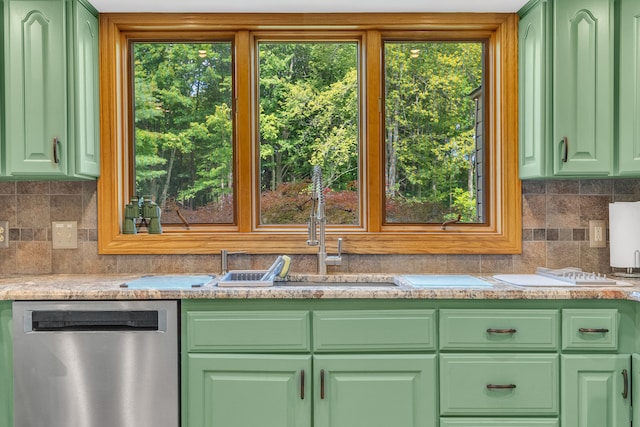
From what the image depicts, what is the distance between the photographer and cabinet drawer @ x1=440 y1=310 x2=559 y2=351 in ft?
6.84

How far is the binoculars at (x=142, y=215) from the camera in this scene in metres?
2.54

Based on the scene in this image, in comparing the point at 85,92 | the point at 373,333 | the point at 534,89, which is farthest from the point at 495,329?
the point at 85,92

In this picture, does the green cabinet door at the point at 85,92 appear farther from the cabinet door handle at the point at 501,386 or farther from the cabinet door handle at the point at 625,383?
the cabinet door handle at the point at 625,383

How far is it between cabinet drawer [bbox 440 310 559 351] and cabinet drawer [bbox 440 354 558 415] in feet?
→ 0.13

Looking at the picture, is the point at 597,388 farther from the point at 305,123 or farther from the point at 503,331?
the point at 305,123

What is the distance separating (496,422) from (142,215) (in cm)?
187

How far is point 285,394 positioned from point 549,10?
2.06 metres

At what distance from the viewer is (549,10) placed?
238 cm

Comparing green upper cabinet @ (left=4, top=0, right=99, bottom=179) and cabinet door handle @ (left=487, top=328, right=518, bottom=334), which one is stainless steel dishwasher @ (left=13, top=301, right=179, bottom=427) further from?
cabinet door handle @ (left=487, top=328, right=518, bottom=334)

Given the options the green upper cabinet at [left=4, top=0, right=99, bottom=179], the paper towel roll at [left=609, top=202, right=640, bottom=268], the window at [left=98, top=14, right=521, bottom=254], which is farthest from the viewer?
the window at [left=98, top=14, right=521, bottom=254]

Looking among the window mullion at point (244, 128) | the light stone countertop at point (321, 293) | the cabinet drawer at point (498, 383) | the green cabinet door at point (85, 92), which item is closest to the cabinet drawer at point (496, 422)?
the cabinet drawer at point (498, 383)

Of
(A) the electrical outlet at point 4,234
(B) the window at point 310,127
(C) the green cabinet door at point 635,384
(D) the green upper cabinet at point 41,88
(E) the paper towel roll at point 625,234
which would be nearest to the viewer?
(C) the green cabinet door at point 635,384

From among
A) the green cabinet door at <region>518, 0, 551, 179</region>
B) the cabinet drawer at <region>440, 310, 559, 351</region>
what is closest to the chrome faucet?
the cabinet drawer at <region>440, 310, 559, 351</region>

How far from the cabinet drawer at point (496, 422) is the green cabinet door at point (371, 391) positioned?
77 millimetres
